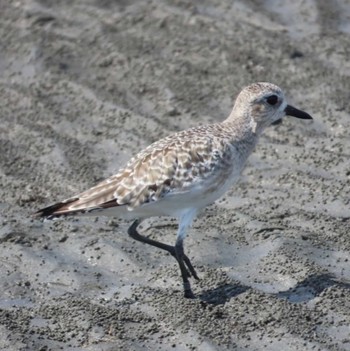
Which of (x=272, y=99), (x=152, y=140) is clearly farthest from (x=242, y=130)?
(x=152, y=140)

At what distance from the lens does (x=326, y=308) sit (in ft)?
24.6

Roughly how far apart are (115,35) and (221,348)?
18.7ft

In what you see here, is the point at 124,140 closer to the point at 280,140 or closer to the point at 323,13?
the point at 280,140

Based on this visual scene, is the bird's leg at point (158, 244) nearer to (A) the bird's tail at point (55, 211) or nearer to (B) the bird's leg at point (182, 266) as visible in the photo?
(B) the bird's leg at point (182, 266)

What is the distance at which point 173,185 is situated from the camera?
26.4 feet

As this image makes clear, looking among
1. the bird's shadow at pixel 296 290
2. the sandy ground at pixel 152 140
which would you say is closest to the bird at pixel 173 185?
the bird's shadow at pixel 296 290

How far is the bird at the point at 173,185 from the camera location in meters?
8.02

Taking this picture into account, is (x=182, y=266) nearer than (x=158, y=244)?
Yes

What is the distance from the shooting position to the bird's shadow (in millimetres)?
7699

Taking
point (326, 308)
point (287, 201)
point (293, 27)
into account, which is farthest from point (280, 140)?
point (326, 308)

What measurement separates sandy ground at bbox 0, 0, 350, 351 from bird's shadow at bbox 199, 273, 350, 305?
Answer: 0.02 meters

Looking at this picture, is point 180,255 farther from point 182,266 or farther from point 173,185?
point 173,185

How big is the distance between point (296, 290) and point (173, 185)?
1.17 meters

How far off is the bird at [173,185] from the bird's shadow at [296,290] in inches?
7.2
